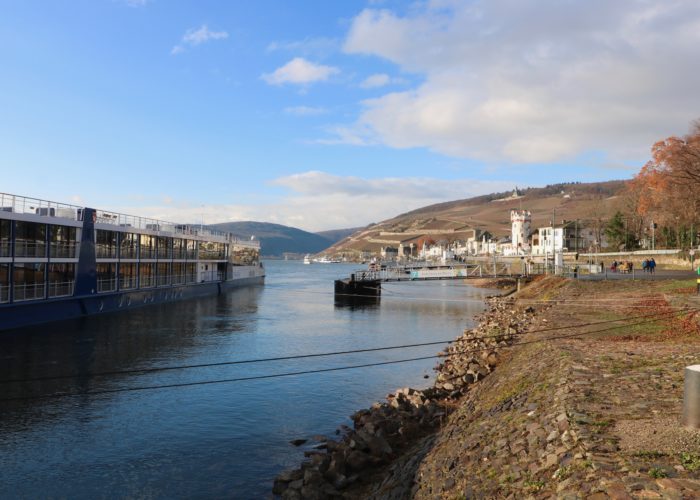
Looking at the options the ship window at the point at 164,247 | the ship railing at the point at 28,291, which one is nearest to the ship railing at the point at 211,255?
the ship window at the point at 164,247

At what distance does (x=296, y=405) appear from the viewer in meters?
19.7

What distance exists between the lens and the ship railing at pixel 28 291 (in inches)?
1396

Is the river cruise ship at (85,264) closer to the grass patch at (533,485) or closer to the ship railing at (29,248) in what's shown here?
the ship railing at (29,248)

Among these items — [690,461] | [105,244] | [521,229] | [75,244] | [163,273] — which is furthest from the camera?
[521,229]

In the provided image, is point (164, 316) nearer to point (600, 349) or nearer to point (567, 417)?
point (600, 349)

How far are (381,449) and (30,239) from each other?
35970mm

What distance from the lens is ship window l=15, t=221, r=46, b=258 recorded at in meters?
36.1

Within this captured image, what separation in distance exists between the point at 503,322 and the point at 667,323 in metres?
12.8

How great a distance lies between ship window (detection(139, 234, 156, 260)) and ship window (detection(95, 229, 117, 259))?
5.20 m

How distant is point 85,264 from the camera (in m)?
42.6

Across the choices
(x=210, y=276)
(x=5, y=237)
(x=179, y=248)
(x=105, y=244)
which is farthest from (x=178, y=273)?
(x=5, y=237)

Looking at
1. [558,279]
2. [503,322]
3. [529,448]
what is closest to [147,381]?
[529,448]

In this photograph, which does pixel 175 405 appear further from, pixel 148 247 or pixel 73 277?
pixel 148 247

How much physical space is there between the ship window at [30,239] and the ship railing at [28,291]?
7.24 ft
